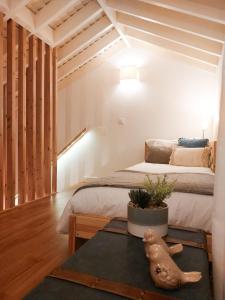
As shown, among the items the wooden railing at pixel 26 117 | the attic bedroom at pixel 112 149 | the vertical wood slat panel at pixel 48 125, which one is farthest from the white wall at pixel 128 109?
the wooden railing at pixel 26 117

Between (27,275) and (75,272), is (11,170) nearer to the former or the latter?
(27,275)

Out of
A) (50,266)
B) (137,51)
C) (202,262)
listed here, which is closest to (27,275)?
(50,266)

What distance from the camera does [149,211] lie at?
134 centimetres

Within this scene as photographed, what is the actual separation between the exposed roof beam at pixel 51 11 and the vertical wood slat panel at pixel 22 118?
251 mm

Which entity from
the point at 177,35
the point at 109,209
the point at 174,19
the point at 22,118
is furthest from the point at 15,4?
the point at 109,209

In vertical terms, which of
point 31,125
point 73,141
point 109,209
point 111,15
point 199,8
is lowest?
point 109,209

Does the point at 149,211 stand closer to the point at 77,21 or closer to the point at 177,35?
the point at 177,35

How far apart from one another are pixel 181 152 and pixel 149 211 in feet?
8.05

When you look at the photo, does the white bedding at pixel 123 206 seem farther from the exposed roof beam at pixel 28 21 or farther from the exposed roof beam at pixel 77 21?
the exposed roof beam at pixel 77 21

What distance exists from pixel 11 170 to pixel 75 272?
249cm

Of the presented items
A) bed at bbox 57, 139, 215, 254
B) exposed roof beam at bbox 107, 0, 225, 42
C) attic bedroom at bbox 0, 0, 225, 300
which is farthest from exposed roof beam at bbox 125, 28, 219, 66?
bed at bbox 57, 139, 215, 254

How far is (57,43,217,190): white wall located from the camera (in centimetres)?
449

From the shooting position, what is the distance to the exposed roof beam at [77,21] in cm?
355

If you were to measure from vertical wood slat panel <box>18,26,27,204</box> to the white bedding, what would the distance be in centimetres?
155
